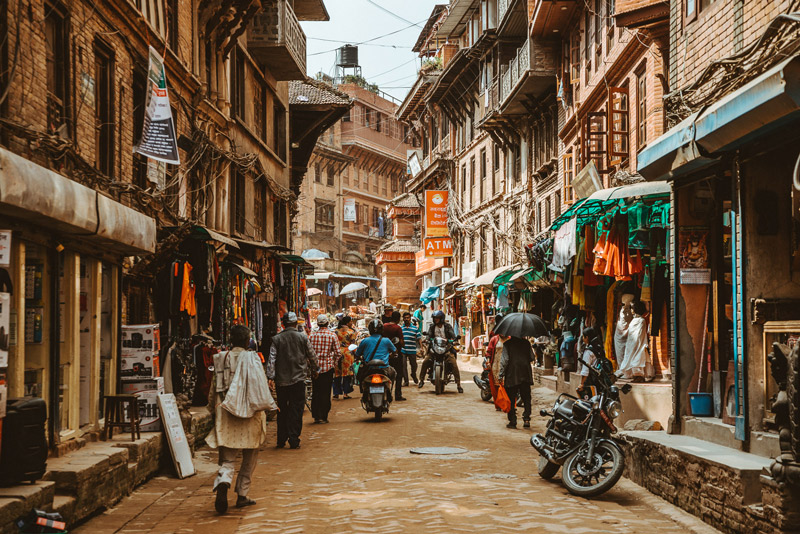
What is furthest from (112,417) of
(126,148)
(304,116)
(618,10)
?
(304,116)

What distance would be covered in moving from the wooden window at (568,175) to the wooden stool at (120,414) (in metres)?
18.2

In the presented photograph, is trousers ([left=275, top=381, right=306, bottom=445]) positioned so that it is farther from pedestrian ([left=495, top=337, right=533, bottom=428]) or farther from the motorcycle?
the motorcycle

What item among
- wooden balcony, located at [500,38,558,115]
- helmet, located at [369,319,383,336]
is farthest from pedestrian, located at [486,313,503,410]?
wooden balcony, located at [500,38,558,115]

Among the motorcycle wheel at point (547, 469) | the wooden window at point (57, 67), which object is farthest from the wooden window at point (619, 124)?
the wooden window at point (57, 67)

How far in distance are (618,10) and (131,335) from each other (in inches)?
461

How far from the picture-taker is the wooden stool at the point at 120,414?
Result: 34.4ft

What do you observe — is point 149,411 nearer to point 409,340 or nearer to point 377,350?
point 377,350

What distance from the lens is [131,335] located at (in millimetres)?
11797

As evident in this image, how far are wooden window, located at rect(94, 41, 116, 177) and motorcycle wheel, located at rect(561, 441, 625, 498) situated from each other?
7792 millimetres

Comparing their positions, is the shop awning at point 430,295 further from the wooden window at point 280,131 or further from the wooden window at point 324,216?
the wooden window at point 324,216

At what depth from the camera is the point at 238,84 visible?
77.6 ft

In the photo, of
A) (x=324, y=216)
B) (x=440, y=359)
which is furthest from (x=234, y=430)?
(x=324, y=216)

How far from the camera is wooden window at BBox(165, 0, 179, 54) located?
17.2 metres

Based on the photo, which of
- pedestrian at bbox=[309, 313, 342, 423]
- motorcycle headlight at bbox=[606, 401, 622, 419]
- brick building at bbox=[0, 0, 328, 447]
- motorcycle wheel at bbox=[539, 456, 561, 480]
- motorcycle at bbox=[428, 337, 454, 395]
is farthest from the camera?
motorcycle at bbox=[428, 337, 454, 395]
